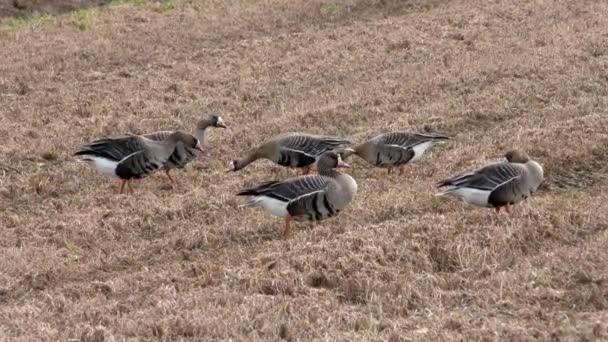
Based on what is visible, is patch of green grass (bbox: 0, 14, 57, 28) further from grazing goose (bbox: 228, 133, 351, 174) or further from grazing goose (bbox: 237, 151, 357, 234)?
grazing goose (bbox: 237, 151, 357, 234)

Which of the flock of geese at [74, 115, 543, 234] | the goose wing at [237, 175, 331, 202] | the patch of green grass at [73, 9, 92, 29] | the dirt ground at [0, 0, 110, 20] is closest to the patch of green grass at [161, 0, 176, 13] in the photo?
the patch of green grass at [73, 9, 92, 29]

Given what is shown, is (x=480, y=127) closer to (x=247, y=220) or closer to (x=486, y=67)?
(x=486, y=67)

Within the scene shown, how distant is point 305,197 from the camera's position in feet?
33.9

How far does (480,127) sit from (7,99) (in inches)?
356

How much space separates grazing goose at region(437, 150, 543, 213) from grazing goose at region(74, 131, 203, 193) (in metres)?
4.38

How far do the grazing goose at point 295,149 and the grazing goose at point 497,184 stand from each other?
2723mm

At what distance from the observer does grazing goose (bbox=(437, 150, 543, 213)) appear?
1005cm

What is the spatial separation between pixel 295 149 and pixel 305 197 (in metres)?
2.39

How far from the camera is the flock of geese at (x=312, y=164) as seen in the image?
1019 cm

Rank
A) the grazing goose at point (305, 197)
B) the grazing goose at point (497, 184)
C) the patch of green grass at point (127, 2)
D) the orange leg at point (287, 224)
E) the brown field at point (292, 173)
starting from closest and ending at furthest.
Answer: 1. the brown field at point (292, 173)
2. the grazing goose at point (497, 184)
3. the grazing goose at point (305, 197)
4. the orange leg at point (287, 224)
5. the patch of green grass at point (127, 2)

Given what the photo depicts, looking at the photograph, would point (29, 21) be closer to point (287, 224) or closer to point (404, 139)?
point (404, 139)

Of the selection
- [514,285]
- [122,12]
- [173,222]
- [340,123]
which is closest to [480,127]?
[340,123]

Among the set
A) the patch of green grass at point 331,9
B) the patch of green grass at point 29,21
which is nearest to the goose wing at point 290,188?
the patch of green grass at point 331,9

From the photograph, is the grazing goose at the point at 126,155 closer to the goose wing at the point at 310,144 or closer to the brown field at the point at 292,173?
the brown field at the point at 292,173
